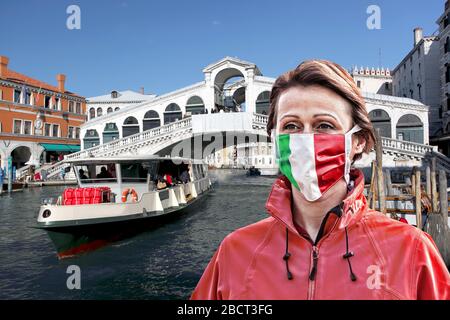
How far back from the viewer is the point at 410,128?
25.9m

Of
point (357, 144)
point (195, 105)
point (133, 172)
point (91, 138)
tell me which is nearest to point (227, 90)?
point (195, 105)

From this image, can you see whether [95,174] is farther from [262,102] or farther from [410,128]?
[410,128]

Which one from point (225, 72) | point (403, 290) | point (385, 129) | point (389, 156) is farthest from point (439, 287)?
point (225, 72)

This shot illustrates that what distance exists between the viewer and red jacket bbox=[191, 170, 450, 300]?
1325 millimetres

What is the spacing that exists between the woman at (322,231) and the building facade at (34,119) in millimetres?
35339

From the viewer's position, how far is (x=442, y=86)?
28.8 m

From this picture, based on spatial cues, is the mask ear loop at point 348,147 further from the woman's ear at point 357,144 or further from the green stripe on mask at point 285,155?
the green stripe on mask at point 285,155

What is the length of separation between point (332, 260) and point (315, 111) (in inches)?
24.2

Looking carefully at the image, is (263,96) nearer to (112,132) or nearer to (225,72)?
(225,72)

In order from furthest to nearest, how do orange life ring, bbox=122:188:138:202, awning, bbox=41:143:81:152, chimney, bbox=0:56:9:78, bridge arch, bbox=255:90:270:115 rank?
awning, bbox=41:143:81:152 < chimney, bbox=0:56:9:78 < bridge arch, bbox=255:90:270:115 < orange life ring, bbox=122:188:138:202

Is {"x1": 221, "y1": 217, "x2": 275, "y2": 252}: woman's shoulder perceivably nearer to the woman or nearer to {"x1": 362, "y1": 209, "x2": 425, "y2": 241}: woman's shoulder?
the woman

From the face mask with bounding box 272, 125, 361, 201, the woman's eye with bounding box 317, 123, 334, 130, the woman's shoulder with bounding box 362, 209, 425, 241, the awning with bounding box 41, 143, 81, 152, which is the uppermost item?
the awning with bounding box 41, 143, 81, 152

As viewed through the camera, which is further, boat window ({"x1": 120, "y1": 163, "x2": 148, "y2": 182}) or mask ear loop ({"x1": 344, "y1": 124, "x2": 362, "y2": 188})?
boat window ({"x1": 120, "y1": 163, "x2": 148, "y2": 182})

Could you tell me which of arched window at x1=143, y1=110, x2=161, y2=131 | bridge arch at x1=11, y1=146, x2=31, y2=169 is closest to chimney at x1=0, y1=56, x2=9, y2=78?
bridge arch at x1=11, y1=146, x2=31, y2=169
